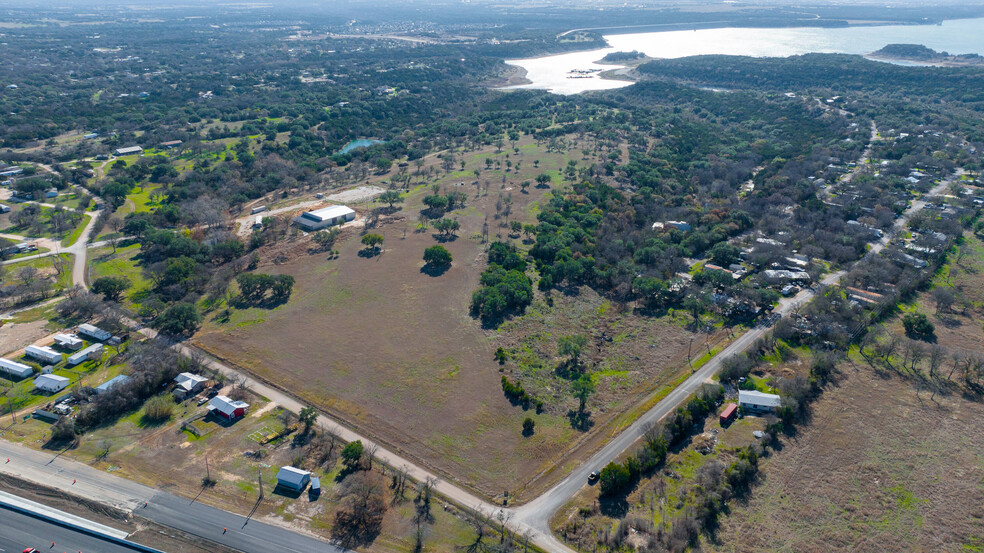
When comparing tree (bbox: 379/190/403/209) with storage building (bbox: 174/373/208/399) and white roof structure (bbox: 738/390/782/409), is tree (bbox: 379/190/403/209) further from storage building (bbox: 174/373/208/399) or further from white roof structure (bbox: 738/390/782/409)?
white roof structure (bbox: 738/390/782/409)

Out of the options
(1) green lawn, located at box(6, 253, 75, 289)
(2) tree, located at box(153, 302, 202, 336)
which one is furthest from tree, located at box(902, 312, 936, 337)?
(1) green lawn, located at box(6, 253, 75, 289)

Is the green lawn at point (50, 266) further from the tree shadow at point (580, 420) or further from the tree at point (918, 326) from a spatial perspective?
the tree at point (918, 326)

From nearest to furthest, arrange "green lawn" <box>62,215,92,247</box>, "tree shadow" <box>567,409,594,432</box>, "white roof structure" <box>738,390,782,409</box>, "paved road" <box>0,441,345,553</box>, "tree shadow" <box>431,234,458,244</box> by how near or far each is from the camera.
→ "paved road" <box>0,441,345,553</box>
"tree shadow" <box>567,409,594,432</box>
"white roof structure" <box>738,390,782,409</box>
"green lawn" <box>62,215,92,247</box>
"tree shadow" <box>431,234,458,244</box>

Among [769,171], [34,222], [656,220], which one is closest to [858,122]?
[769,171]

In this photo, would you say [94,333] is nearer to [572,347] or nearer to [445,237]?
[445,237]

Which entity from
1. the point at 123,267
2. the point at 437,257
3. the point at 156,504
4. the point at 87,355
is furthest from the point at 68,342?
the point at 437,257

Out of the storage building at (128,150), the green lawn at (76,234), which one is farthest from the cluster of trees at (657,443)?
the storage building at (128,150)
